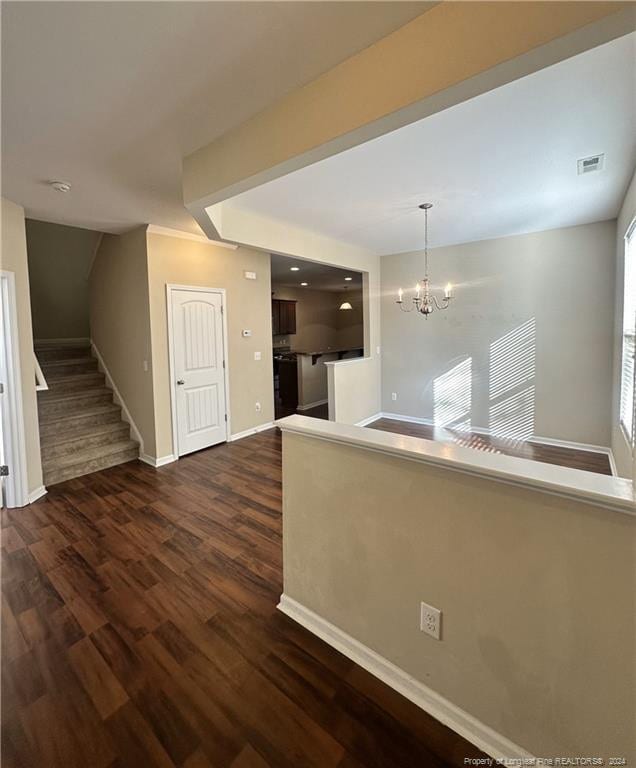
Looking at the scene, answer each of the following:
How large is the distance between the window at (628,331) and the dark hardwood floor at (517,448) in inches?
29.8

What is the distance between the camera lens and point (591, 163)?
267cm

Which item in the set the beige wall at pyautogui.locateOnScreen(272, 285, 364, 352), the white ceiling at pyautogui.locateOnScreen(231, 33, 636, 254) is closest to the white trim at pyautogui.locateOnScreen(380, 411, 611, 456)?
the white ceiling at pyautogui.locateOnScreen(231, 33, 636, 254)

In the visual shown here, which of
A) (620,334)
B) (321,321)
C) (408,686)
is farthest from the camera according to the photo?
(321,321)

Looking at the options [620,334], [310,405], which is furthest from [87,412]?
[620,334]

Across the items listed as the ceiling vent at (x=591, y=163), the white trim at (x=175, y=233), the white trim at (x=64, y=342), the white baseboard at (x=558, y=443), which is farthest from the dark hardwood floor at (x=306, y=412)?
the ceiling vent at (x=591, y=163)

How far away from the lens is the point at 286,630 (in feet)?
5.92

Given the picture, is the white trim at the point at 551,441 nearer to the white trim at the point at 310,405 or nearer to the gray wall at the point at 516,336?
the gray wall at the point at 516,336

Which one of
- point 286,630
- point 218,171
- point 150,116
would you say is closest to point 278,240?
point 218,171

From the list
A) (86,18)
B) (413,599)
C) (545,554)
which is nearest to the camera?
(545,554)

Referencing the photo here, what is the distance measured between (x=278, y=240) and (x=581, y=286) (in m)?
3.63

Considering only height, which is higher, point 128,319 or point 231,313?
point 231,313

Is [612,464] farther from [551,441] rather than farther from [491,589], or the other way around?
[491,589]

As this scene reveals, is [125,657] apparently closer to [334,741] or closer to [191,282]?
[334,741]

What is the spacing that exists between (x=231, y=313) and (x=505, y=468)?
4252mm
